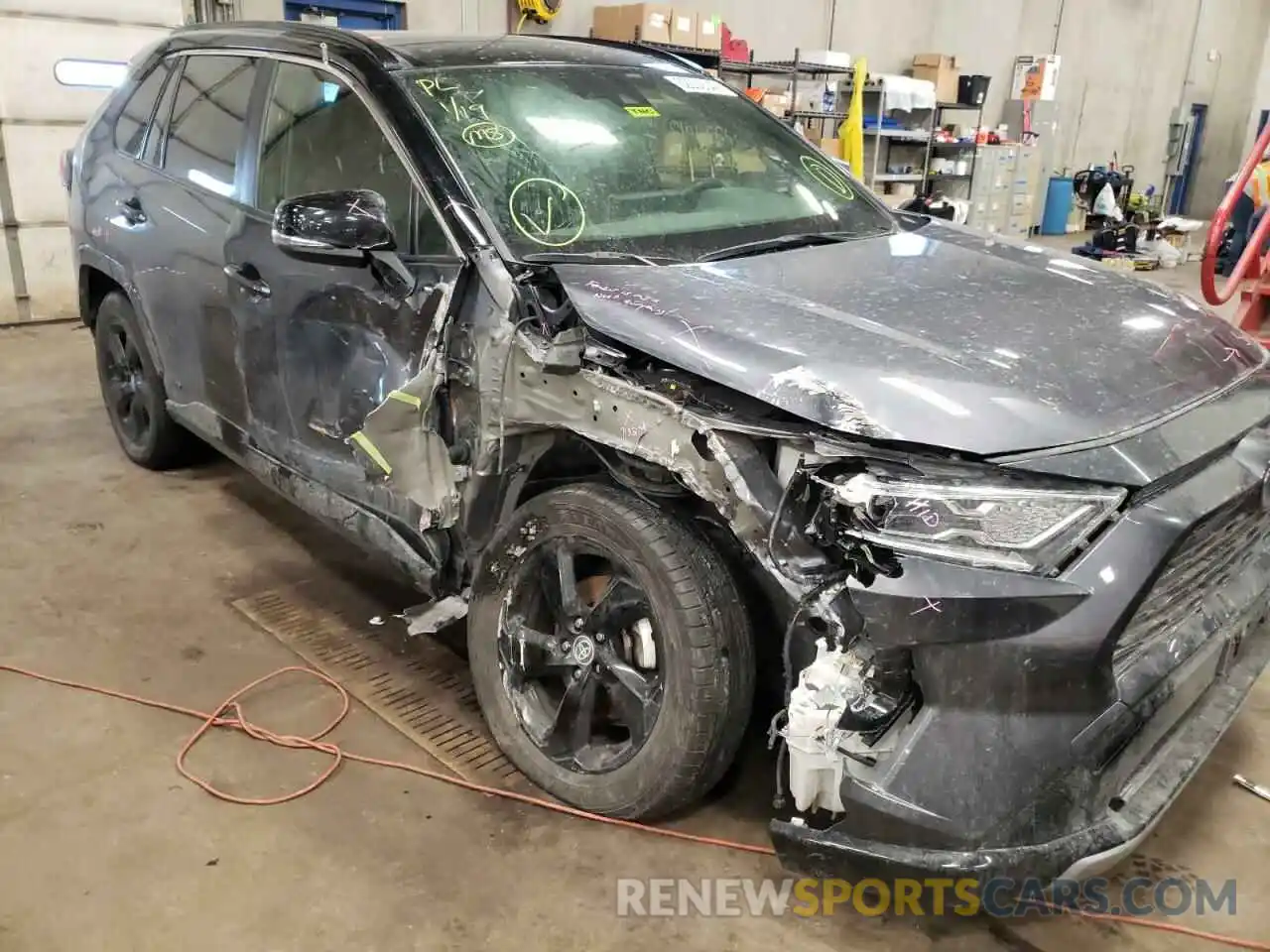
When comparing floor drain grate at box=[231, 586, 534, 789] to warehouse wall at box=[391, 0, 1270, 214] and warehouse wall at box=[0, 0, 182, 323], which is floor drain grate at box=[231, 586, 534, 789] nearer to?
warehouse wall at box=[0, 0, 182, 323]

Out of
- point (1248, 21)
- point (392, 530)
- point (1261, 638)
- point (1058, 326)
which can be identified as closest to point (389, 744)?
point (392, 530)

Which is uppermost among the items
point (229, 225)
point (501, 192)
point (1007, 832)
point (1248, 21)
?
point (1248, 21)

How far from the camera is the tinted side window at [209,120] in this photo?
321cm

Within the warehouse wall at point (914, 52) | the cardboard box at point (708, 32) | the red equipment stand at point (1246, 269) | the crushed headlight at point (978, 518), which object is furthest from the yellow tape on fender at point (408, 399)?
the cardboard box at point (708, 32)

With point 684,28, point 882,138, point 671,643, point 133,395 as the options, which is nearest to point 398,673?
point 671,643

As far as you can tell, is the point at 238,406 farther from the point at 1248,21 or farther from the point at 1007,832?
the point at 1248,21

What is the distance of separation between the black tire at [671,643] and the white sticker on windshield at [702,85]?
1.60m

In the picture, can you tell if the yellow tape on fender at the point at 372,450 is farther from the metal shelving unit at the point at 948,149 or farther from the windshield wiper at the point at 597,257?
the metal shelving unit at the point at 948,149

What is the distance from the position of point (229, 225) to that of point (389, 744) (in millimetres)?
1670

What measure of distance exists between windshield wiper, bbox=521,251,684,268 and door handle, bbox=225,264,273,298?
104 cm

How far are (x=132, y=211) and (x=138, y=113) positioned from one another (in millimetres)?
434

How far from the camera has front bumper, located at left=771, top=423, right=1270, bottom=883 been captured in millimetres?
1644

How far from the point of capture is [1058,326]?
2.16m

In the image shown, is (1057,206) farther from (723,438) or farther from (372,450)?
(723,438)
